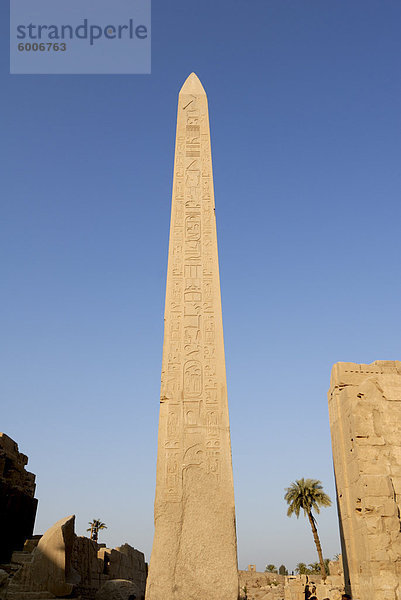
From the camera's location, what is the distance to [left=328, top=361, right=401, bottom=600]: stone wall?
6.86 metres

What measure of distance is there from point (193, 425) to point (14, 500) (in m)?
5.32

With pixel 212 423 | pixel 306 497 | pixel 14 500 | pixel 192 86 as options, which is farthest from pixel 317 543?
pixel 192 86

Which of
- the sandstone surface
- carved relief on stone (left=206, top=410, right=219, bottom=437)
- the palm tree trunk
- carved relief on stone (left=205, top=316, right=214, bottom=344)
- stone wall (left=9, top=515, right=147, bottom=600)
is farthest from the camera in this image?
the palm tree trunk

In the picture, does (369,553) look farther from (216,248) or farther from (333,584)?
(333,584)

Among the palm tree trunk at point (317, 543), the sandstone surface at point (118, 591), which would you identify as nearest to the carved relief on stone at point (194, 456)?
the sandstone surface at point (118, 591)

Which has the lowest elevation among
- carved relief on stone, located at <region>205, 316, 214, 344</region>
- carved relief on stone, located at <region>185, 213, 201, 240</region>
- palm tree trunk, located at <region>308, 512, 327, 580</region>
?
palm tree trunk, located at <region>308, 512, 327, 580</region>

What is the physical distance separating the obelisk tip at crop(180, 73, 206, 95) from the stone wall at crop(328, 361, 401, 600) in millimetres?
4391

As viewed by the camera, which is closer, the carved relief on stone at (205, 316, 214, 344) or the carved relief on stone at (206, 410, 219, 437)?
the carved relief on stone at (206, 410, 219, 437)

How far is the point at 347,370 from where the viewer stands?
8.14m

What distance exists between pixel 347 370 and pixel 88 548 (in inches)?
195

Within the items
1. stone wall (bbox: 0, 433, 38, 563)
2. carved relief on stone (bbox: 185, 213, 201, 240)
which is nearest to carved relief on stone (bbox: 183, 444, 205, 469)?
carved relief on stone (bbox: 185, 213, 201, 240)

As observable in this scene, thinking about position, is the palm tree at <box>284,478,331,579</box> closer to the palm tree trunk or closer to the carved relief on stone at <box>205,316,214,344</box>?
the palm tree trunk

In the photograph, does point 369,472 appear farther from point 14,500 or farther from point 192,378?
point 14,500

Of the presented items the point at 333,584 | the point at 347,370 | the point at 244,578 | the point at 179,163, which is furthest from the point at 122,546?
the point at 244,578
